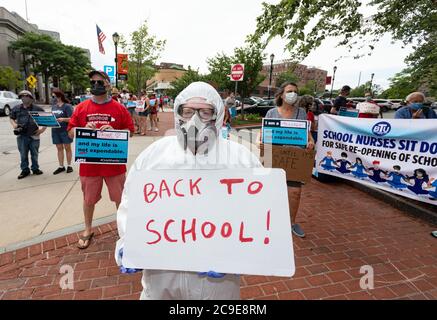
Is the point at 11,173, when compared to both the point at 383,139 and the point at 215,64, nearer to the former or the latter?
the point at 383,139

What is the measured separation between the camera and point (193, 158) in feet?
5.29

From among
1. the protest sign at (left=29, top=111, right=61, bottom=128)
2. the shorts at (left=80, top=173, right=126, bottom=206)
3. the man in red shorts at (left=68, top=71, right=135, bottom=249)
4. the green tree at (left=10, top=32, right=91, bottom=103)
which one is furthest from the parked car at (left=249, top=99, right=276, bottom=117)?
the green tree at (left=10, top=32, right=91, bottom=103)

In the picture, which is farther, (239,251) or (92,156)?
(92,156)

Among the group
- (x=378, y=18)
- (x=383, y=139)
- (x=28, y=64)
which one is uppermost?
(x=28, y=64)

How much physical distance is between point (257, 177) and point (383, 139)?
3.95 metres

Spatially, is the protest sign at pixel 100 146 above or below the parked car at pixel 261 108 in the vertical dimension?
below

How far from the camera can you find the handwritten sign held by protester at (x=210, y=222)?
1.38 meters

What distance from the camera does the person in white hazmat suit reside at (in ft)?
5.07

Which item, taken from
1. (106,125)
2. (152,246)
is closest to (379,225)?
(152,246)

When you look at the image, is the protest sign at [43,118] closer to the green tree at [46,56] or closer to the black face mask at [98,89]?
the black face mask at [98,89]

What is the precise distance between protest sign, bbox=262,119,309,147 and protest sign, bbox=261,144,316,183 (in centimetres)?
9

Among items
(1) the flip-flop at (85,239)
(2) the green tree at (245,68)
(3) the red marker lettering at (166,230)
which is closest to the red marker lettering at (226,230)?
(3) the red marker lettering at (166,230)
